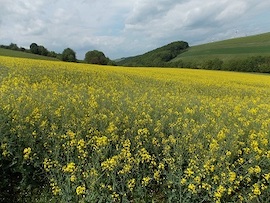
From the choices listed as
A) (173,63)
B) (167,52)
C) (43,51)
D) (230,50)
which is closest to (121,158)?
(173,63)

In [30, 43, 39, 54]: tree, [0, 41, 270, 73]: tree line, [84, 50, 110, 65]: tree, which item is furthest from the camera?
[30, 43, 39, 54]: tree

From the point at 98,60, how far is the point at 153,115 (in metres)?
53.2

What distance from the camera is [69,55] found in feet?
201

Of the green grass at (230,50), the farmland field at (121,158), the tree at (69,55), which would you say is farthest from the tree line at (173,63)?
the farmland field at (121,158)

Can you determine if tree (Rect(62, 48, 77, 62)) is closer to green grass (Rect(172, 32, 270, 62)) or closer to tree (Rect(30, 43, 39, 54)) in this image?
tree (Rect(30, 43, 39, 54))

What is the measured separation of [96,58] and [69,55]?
22.0 ft

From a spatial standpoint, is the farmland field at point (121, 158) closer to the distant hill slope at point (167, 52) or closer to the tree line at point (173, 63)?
the tree line at point (173, 63)

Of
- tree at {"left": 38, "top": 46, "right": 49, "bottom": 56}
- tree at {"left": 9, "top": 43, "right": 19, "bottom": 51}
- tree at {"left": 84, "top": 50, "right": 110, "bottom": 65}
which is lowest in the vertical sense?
tree at {"left": 84, "top": 50, "right": 110, "bottom": 65}

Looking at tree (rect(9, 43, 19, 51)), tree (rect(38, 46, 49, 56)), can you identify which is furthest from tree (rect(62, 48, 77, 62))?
tree (rect(9, 43, 19, 51))

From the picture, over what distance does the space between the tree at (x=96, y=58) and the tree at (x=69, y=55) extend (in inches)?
112

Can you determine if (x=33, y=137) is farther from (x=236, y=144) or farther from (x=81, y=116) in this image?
(x=236, y=144)

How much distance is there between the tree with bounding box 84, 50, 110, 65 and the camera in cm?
5846

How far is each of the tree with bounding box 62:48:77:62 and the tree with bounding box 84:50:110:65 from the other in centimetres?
285

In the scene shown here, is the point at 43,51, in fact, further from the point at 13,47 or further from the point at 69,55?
the point at 69,55
